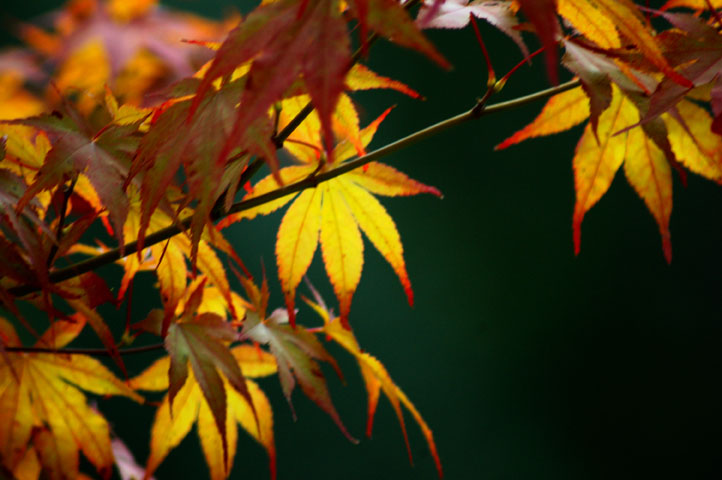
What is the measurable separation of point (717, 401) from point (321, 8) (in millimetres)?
1437

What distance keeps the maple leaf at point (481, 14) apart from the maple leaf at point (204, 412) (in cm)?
37

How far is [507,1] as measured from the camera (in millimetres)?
351

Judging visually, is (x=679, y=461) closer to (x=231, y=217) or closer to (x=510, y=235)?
(x=510, y=235)

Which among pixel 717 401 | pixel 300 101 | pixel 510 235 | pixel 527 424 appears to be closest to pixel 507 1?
pixel 300 101

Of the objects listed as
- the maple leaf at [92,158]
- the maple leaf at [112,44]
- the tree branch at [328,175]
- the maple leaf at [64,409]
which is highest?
the maple leaf at [112,44]

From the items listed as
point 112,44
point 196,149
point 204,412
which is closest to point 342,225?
point 196,149

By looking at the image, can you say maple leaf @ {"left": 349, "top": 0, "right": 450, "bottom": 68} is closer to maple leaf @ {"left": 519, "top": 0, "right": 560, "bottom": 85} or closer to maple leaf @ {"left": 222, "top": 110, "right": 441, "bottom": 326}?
maple leaf @ {"left": 519, "top": 0, "right": 560, "bottom": 85}

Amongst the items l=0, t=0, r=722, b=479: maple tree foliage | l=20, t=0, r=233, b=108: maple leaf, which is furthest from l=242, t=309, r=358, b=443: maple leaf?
l=20, t=0, r=233, b=108: maple leaf

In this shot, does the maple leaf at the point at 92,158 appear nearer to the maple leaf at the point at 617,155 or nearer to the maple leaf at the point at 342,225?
the maple leaf at the point at 342,225

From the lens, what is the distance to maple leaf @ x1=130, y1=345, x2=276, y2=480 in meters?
0.58

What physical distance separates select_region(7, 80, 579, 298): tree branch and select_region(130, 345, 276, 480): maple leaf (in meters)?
0.21

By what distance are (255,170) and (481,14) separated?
15 cm

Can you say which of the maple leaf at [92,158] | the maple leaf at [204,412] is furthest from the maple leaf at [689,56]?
the maple leaf at [204,412]

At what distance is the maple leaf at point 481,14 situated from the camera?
323mm
